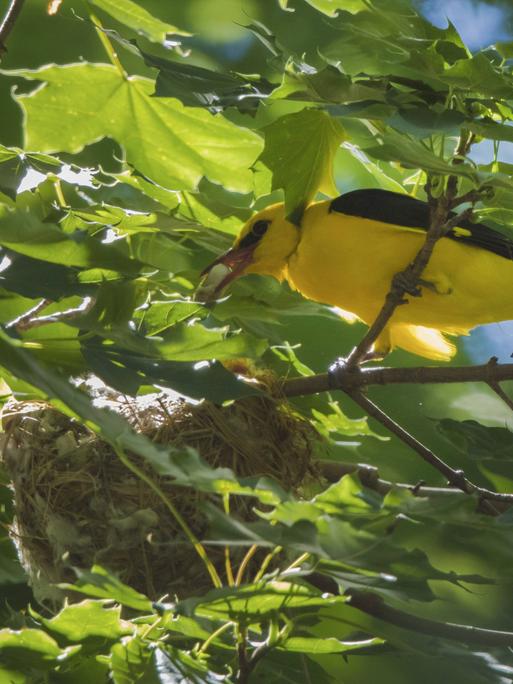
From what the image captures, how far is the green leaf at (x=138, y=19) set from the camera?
174 cm

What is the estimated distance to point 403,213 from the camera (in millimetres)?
2738

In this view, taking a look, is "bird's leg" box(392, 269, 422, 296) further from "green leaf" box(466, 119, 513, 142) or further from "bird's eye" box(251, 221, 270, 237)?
"green leaf" box(466, 119, 513, 142)

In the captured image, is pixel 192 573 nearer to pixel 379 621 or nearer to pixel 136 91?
pixel 379 621

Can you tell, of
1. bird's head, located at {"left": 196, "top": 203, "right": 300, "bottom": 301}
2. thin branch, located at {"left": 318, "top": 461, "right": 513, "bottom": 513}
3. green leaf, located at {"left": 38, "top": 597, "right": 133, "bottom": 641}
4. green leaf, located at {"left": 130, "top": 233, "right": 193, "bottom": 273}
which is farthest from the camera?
bird's head, located at {"left": 196, "top": 203, "right": 300, "bottom": 301}

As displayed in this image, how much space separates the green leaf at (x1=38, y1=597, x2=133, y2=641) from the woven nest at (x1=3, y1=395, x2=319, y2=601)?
0.42 meters

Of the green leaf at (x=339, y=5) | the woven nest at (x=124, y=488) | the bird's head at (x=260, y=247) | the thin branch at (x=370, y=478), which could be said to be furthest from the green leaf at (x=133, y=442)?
the bird's head at (x=260, y=247)

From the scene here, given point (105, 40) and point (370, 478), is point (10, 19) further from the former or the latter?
point (370, 478)

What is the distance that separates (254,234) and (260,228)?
23 millimetres

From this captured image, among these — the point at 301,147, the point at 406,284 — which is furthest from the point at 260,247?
the point at 301,147

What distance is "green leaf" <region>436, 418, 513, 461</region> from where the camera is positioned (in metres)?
2.20

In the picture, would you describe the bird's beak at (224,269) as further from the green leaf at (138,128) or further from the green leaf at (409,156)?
the green leaf at (409,156)

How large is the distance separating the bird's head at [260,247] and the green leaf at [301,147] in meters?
0.66

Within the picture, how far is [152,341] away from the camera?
69.7 inches

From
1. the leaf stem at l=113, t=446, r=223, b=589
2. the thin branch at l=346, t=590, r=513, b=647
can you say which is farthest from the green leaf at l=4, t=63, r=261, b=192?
the thin branch at l=346, t=590, r=513, b=647
